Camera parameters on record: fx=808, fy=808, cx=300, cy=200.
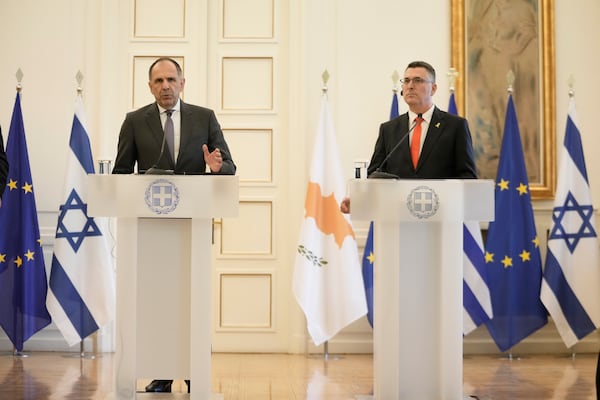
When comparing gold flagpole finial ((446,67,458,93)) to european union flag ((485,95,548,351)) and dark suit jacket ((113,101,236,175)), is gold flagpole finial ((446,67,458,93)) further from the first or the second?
dark suit jacket ((113,101,236,175))

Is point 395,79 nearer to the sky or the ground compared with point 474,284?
nearer to the sky

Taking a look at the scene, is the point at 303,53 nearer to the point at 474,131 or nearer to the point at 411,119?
the point at 474,131

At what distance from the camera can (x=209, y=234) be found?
4008mm

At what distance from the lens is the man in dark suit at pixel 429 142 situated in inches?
174

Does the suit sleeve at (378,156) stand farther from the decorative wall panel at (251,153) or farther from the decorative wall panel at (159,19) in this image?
the decorative wall panel at (159,19)

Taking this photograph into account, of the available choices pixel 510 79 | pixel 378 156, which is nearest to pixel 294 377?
pixel 378 156

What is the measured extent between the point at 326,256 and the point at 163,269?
235 cm

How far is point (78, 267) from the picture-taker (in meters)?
6.06

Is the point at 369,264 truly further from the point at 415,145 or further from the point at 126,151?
the point at 126,151

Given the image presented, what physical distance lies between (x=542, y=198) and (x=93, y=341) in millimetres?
3826

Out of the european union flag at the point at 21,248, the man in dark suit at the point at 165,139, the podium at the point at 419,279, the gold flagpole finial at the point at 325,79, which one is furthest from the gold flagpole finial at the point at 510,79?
the european union flag at the point at 21,248

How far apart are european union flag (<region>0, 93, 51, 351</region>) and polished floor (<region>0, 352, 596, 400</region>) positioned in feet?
1.13

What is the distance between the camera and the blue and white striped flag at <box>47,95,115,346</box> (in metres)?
6.04

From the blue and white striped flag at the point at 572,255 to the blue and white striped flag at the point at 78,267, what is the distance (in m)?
3.37
